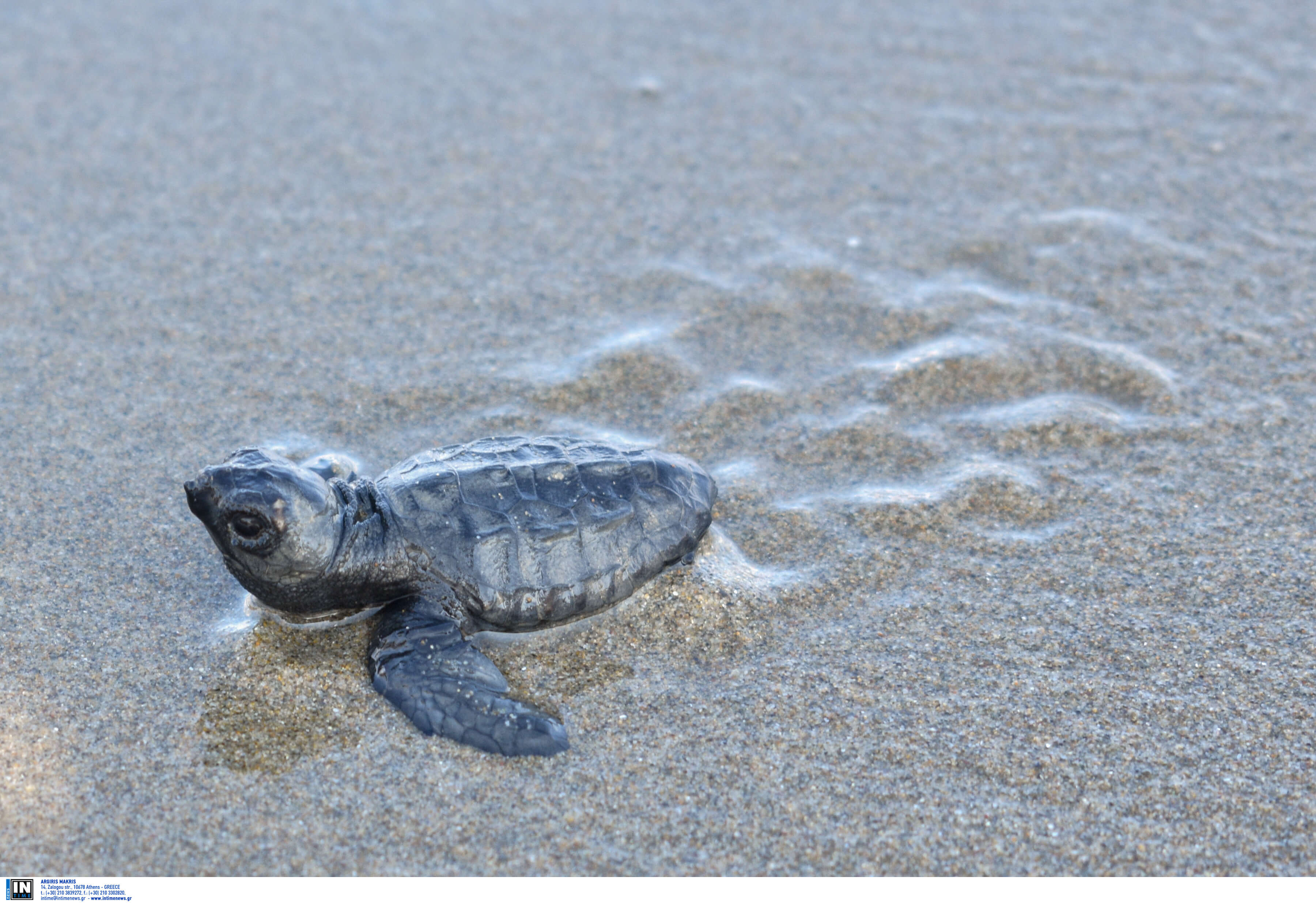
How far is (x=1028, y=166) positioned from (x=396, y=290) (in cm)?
344

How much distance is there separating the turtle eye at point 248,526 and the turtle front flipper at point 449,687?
A: 0.47 meters

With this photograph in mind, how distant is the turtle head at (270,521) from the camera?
9.71ft

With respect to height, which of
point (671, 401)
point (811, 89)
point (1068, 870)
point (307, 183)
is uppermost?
point (811, 89)

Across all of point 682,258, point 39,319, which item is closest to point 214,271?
point 39,319

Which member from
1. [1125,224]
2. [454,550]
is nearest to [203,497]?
[454,550]

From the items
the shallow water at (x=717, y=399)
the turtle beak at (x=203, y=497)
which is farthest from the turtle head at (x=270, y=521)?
the shallow water at (x=717, y=399)

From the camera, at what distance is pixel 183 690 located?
3.01 meters

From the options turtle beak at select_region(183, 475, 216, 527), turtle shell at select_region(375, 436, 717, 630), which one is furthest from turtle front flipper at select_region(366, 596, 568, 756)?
turtle beak at select_region(183, 475, 216, 527)

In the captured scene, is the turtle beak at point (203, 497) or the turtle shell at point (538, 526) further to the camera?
the turtle shell at point (538, 526)

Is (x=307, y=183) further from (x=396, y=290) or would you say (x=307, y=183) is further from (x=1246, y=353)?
(x=1246, y=353)

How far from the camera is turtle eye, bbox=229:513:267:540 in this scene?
296cm

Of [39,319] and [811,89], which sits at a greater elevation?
[811,89]

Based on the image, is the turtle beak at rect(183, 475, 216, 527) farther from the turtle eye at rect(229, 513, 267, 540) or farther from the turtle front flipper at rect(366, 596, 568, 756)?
the turtle front flipper at rect(366, 596, 568, 756)

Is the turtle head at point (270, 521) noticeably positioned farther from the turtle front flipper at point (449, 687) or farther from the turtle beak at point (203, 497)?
the turtle front flipper at point (449, 687)
